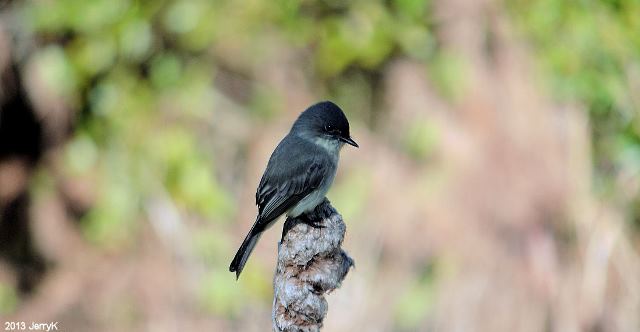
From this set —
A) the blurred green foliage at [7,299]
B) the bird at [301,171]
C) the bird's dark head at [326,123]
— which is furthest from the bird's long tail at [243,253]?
the blurred green foliage at [7,299]

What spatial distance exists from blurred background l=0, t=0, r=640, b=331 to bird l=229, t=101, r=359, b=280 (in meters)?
2.45

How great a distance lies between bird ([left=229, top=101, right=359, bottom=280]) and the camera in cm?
459

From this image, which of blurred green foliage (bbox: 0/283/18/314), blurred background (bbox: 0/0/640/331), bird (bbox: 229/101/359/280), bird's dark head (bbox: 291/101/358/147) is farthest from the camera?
blurred green foliage (bbox: 0/283/18/314)

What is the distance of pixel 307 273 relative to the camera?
12.0 ft

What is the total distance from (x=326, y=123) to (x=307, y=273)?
62.2 inches

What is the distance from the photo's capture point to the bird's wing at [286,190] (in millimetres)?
4617

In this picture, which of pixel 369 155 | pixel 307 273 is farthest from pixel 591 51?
pixel 307 273

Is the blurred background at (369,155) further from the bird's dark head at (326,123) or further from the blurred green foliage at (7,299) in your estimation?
the bird's dark head at (326,123)

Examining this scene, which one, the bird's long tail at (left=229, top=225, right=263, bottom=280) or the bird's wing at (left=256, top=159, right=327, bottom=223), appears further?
the bird's wing at (left=256, top=159, right=327, bottom=223)

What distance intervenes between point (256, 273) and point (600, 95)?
3015 millimetres

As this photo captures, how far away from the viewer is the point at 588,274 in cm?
754

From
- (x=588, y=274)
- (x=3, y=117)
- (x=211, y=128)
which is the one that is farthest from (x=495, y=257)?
(x=3, y=117)

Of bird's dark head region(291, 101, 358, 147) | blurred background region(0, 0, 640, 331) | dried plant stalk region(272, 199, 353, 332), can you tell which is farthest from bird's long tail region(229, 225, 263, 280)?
blurred background region(0, 0, 640, 331)

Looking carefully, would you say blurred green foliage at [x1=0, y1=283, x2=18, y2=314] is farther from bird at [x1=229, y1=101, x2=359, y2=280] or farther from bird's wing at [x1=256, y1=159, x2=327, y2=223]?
bird's wing at [x1=256, y1=159, x2=327, y2=223]
